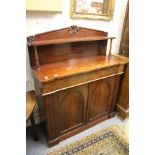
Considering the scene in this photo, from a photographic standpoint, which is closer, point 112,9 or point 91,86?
point 91,86

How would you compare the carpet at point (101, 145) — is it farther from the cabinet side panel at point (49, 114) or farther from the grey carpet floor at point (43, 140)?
the cabinet side panel at point (49, 114)

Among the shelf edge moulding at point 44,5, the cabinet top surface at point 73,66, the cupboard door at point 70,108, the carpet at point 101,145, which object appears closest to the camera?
the shelf edge moulding at point 44,5

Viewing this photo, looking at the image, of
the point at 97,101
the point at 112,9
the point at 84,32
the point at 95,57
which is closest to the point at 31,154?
the point at 97,101

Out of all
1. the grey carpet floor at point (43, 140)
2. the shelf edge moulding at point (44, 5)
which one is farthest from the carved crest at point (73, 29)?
the grey carpet floor at point (43, 140)

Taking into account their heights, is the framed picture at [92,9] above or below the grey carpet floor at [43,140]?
above

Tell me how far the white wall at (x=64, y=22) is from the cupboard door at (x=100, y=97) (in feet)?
2.10

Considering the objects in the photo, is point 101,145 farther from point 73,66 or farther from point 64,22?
point 64,22

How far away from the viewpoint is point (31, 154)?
4.68 ft

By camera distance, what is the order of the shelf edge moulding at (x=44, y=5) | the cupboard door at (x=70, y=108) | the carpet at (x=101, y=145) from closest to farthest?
the shelf edge moulding at (x=44, y=5), the cupboard door at (x=70, y=108), the carpet at (x=101, y=145)

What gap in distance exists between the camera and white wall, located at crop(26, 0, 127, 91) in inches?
50.4

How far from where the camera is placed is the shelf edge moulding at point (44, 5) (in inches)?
42.3

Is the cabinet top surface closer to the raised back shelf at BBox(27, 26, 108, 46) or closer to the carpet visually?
the raised back shelf at BBox(27, 26, 108, 46)
